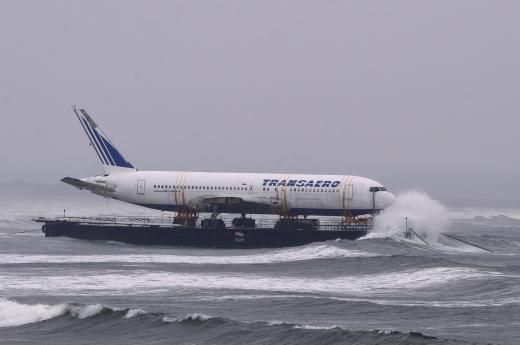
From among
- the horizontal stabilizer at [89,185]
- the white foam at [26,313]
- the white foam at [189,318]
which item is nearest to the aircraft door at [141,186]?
the horizontal stabilizer at [89,185]

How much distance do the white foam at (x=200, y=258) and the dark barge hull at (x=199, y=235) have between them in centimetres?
551

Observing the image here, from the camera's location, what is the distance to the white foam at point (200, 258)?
221 feet

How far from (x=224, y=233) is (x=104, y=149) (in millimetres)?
16083

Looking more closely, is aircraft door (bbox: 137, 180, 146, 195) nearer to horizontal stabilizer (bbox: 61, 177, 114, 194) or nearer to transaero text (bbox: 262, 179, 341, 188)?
horizontal stabilizer (bbox: 61, 177, 114, 194)

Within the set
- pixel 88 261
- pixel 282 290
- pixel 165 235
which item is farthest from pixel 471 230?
pixel 282 290

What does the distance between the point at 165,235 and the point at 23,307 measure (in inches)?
1481

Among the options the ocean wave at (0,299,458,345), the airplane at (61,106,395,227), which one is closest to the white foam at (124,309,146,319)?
the ocean wave at (0,299,458,345)

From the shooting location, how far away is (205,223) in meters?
82.1

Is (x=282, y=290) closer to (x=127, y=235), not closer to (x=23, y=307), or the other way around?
(x=23, y=307)

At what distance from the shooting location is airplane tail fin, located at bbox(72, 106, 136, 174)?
3568 inches

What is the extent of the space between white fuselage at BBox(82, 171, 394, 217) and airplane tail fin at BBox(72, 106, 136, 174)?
13.3ft

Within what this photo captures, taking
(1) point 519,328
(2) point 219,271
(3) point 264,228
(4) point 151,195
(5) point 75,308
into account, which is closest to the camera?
(1) point 519,328

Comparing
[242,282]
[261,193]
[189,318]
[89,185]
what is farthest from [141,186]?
[189,318]

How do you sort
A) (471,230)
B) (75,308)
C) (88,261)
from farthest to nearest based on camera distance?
(471,230), (88,261), (75,308)
